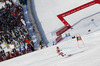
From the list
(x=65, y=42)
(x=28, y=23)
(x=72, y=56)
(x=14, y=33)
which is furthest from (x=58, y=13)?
(x=72, y=56)

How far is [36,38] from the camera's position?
1210 centimetres

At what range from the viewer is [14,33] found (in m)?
12.7

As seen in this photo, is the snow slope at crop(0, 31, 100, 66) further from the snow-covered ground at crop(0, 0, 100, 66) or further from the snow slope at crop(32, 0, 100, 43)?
the snow slope at crop(32, 0, 100, 43)

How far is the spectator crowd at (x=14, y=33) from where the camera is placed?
11731 millimetres

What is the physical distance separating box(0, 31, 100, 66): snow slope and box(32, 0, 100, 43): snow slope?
2277 millimetres

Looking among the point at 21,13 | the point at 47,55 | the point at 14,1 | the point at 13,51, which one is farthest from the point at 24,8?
the point at 47,55

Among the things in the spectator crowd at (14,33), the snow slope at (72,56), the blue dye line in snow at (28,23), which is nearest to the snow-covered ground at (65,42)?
the snow slope at (72,56)

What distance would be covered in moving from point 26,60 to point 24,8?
285 inches

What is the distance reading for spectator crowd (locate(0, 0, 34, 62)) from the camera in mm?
11731

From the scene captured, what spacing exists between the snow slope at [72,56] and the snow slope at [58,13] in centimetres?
228

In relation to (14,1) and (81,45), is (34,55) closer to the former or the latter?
(81,45)

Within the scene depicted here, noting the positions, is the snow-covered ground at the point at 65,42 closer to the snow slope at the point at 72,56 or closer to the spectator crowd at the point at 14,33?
the snow slope at the point at 72,56

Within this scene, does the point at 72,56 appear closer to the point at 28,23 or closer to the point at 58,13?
the point at 58,13

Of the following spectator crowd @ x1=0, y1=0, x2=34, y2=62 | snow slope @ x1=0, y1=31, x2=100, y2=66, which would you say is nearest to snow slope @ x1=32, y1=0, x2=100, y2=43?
spectator crowd @ x1=0, y1=0, x2=34, y2=62
